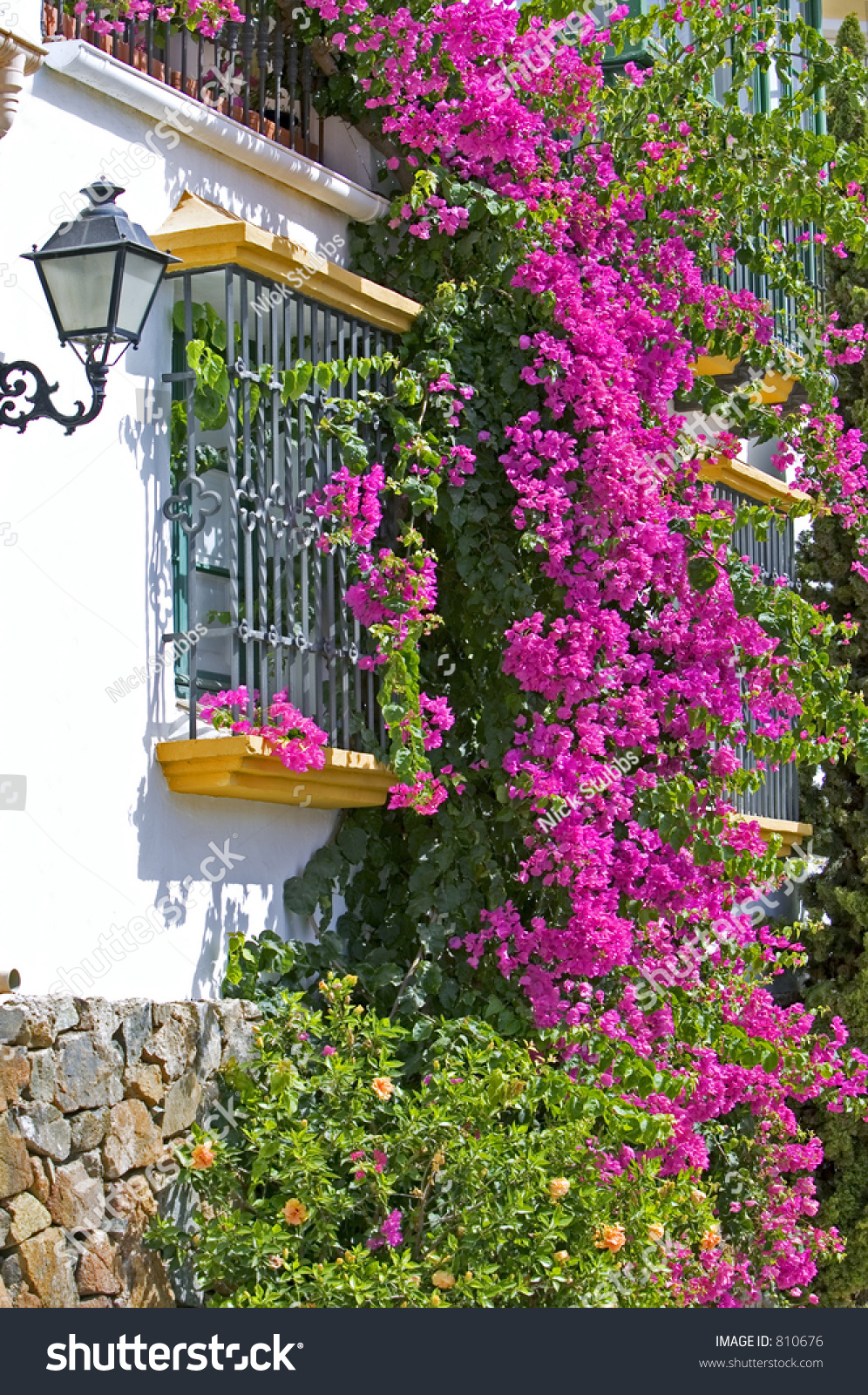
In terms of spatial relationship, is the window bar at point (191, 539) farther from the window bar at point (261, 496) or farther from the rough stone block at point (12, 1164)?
the rough stone block at point (12, 1164)

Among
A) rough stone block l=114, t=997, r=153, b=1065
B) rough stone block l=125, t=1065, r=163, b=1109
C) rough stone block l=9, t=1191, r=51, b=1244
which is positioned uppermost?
rough stone block l=114, t=997, r=153, b=1065

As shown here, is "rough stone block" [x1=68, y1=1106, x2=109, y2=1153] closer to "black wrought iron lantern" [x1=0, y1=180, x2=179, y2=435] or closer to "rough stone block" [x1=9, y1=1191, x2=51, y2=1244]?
"rough stone block" [x1=9, y1=1191, x2=51, y2=1244]

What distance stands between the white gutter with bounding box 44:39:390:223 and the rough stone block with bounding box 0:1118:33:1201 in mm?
3238

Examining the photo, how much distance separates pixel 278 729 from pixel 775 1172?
3469 millimetres

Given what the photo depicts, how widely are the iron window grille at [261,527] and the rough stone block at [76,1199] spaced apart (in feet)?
4.97

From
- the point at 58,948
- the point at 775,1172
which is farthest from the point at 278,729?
the point at 775,1172

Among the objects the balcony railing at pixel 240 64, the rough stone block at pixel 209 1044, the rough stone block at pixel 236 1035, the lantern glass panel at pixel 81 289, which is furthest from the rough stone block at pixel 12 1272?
the balcony railing at pixel 240 64

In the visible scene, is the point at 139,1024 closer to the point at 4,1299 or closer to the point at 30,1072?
the point at 30,1072

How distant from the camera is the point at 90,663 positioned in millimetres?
5484

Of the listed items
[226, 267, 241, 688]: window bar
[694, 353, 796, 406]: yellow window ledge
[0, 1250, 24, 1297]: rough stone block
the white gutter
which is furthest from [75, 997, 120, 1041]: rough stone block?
[694, 353, 796, 406]: yellow window ledge

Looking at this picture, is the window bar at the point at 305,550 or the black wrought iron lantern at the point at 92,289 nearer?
the black wrought iron lantern at the point at 92,289

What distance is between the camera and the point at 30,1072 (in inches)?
191

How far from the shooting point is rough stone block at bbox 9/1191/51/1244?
15.7ft

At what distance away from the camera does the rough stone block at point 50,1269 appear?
15.8 ft
